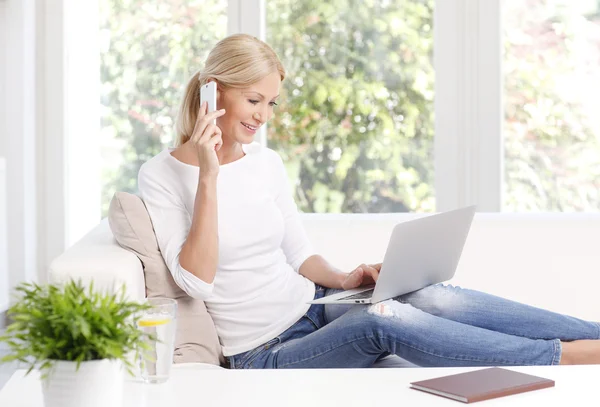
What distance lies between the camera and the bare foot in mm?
2045

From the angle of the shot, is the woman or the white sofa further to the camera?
the white sofa

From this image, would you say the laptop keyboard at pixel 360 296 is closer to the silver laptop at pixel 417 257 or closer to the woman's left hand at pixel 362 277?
the silver laptop at pixel 417 257

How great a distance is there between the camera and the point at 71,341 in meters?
1.25

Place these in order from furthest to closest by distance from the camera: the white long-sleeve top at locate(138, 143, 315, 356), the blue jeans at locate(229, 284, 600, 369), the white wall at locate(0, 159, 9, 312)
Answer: the white wall at locate(0, 159, 9, 312), the white long-sleeve top at locate(138, 143, 315, 356), the blue jeans at locate(229, 284, 600, 369)

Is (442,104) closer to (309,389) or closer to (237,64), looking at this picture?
(237,64)

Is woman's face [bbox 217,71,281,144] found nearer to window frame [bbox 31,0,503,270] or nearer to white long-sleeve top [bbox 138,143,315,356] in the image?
white long-sleeve top [bbox 138,143,315,356]

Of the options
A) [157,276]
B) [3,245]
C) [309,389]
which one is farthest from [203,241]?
[3,245]

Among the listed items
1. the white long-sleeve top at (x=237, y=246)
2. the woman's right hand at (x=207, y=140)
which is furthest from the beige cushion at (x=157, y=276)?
the woman's right hand at (x=207, y=140)

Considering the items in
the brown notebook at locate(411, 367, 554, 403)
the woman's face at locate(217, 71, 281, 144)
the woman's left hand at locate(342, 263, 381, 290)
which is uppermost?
the woman's face at locate(217, 71, 281, 144)

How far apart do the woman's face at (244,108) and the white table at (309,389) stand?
0.88 m

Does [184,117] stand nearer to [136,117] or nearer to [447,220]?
[447,220]

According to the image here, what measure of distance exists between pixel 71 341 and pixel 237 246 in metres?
1.04

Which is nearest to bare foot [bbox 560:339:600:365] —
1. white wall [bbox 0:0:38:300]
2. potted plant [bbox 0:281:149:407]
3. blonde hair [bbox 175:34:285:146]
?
blonde hair [bbox 175:34:285:146]

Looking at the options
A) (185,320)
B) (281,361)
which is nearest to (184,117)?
(185,320)
